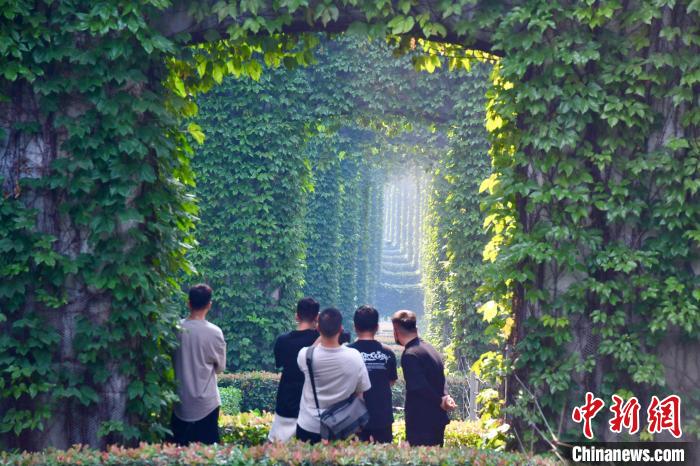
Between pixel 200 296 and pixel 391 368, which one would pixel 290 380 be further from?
pixel 200 296

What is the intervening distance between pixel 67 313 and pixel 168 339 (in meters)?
0.82

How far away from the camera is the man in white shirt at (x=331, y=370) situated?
6.08 meters

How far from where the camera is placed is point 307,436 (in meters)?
6.30

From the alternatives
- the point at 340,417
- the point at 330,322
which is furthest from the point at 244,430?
the point at 330,322

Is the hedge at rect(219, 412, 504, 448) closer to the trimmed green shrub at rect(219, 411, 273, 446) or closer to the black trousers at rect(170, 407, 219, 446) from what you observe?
the trimmed green shrub at rect(219, 411, 273, 446)

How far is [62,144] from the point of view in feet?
20.6

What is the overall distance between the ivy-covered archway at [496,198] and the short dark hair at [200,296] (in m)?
0.32

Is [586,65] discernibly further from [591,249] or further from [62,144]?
[62,144]

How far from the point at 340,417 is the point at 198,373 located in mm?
1304

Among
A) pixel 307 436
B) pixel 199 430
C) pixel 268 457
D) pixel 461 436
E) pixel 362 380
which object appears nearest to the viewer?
pixel 268 457

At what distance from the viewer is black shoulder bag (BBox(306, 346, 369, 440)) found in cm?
611

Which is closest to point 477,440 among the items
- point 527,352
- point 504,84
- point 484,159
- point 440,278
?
point 527,352

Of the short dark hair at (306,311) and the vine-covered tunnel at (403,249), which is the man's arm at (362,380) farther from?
the vine-covered tunnel at (403,249)


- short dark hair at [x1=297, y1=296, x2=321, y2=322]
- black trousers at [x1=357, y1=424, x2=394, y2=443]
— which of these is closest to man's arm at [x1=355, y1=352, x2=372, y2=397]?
black trousers at [x1=357, y1=424, x2=394, y2=443]
